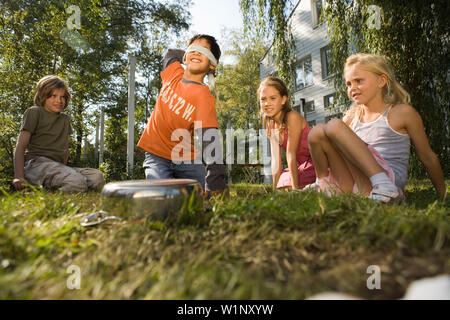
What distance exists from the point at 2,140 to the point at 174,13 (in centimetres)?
1380

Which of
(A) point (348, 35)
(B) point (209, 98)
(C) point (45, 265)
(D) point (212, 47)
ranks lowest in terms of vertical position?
(C) point (45, 265)

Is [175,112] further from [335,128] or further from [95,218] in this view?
[95,218]

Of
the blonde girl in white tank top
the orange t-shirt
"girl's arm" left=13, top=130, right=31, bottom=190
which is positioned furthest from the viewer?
"girl's arm" left=13, top=130, right=31, bottom=190

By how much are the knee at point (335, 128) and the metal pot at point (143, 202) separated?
3.97 feet

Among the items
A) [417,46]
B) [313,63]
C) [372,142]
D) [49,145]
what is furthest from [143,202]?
[313,63]

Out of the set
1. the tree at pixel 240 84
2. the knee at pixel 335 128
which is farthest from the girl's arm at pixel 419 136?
the tree at pixel 240 84

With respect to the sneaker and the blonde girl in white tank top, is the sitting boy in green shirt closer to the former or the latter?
the blonde girl in white tank top

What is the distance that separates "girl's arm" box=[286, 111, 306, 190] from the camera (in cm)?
301

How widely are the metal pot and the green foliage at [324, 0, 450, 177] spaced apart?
4.12m

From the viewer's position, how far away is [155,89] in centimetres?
2284

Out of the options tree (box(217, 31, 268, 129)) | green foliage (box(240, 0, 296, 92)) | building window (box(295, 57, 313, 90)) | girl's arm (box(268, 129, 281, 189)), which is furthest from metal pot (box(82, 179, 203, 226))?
Answer: tree (box(217, 31, 268, 129))
